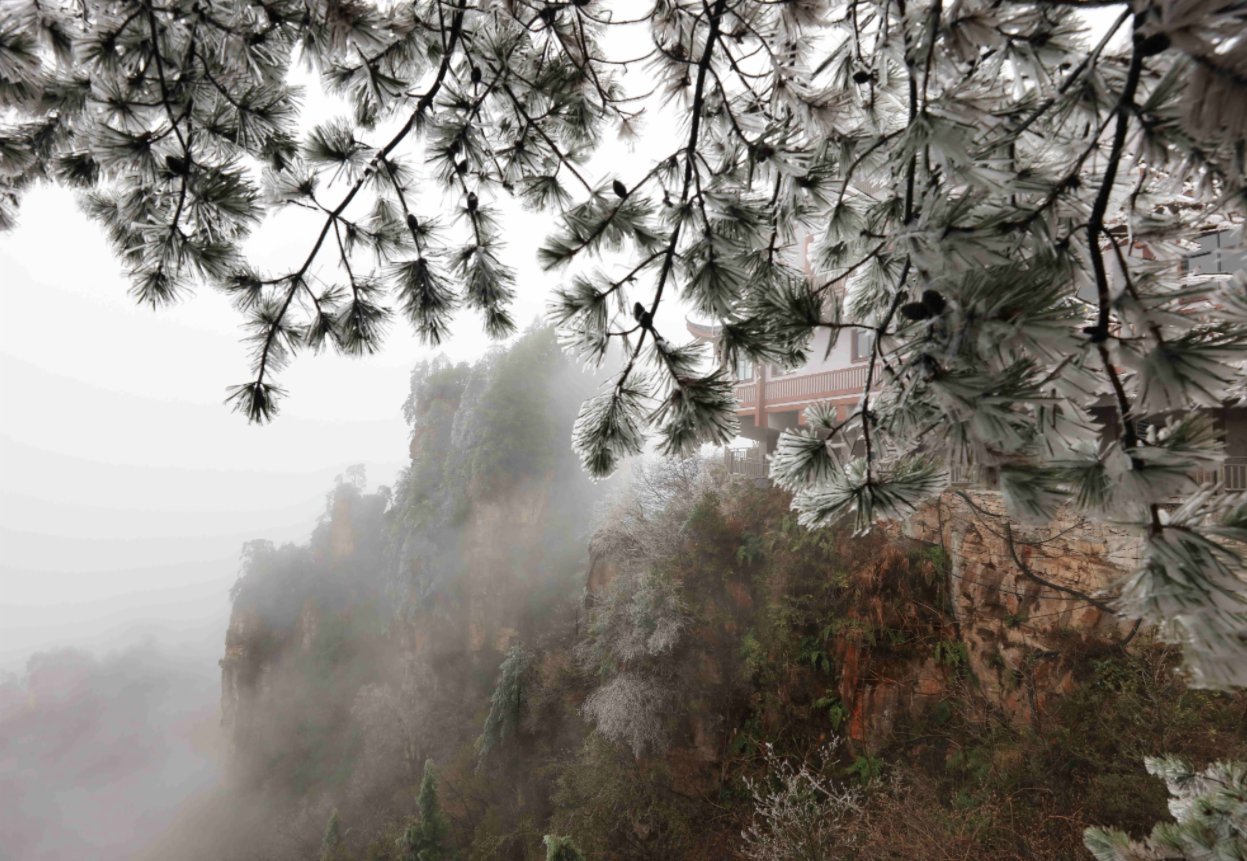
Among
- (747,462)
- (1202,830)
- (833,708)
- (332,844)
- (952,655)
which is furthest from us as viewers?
(332,844)

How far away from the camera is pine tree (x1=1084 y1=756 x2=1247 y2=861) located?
1.17 metres

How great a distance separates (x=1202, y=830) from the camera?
1229 mm

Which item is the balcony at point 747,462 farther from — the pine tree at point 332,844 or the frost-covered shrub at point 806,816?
the pine tree at point 332,844

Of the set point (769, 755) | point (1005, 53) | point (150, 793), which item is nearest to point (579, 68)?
point (1005, 53)

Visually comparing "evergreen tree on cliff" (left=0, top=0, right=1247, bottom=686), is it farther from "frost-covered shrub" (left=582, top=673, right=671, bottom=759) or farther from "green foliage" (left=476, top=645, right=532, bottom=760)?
"green foliage" (left=476, top=645, right=532, bottom=760)

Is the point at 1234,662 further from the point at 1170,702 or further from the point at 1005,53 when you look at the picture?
the point at 1170,702

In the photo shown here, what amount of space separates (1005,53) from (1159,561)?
60 cm

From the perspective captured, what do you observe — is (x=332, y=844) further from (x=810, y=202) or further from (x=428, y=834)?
(x=810, y=202)

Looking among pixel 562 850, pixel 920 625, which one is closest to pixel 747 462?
pixel 920 625

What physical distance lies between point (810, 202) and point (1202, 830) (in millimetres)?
1799

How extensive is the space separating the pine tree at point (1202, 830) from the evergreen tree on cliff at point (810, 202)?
1.37 meters

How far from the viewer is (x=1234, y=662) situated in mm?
327

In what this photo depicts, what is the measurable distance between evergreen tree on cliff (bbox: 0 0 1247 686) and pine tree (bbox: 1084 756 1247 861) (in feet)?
4.48

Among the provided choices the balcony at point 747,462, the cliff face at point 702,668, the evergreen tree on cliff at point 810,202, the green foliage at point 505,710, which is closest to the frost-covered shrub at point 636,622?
the cliff face at point 702,668
